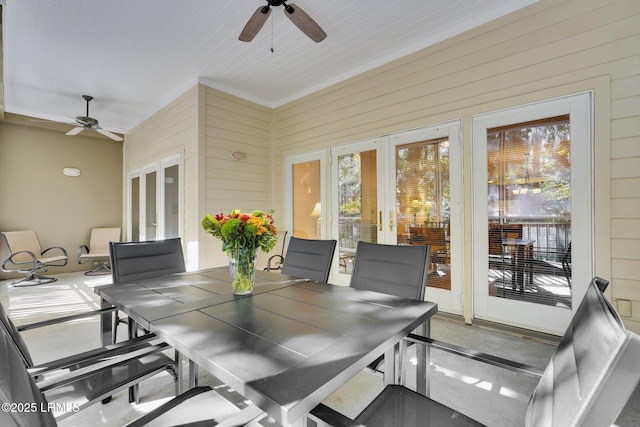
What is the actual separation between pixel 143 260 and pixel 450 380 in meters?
2.44

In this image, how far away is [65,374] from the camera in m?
1.02

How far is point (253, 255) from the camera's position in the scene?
1696 millimetres

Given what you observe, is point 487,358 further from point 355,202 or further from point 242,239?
point 355,202

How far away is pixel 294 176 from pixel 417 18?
2.78 meters

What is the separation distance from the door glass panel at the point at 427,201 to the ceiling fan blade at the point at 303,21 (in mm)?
1646

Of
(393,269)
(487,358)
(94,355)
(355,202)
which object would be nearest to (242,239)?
(94,355)

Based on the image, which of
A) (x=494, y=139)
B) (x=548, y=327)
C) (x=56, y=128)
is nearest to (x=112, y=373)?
(x=548, y=327)

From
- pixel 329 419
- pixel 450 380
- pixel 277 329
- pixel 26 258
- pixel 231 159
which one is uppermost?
pixel 231 159

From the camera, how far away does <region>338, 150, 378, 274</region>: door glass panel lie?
3.95 metres

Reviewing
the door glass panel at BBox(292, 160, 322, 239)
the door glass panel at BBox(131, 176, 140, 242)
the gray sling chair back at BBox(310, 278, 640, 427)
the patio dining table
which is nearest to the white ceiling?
the door glass panel at BBox(292, 160, 322, 239)

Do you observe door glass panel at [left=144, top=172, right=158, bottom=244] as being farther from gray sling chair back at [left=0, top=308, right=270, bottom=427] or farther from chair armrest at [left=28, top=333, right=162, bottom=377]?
chair armrest at [left=28, top=333, right=162, bottom=377]

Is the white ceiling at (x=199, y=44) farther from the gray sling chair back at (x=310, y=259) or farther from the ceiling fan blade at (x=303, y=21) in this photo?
the gray sling chair back at (x=310, y=259)

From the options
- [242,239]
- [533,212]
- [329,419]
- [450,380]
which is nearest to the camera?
[329,419]

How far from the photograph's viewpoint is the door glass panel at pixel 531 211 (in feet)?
8.67
